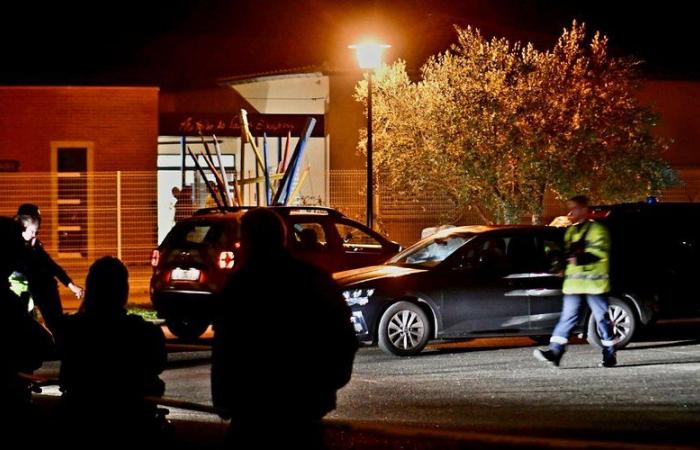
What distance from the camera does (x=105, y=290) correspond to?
5.43 meters

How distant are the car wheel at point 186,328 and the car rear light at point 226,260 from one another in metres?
1.09

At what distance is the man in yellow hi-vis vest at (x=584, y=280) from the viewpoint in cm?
1207

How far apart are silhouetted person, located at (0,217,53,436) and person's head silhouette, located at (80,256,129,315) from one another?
1.14m

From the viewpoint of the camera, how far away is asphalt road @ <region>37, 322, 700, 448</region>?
Answer: 912 centimetres

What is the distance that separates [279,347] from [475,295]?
29.9ft

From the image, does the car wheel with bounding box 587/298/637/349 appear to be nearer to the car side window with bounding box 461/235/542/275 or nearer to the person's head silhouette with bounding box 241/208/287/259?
the car side window with bounding box 461/235/542/275

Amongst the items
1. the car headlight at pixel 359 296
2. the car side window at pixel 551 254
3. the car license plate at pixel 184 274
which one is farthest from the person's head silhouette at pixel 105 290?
the car license plate at pixel 184 274

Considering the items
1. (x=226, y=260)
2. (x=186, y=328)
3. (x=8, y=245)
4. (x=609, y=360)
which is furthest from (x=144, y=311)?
(x=8, y=245)

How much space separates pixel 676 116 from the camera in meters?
30.6

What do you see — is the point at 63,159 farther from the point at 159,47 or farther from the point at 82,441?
the point at 82,441

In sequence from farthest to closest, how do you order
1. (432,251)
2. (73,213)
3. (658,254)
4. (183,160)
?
1. (183,160)
2. (73,213)
3. (658,254)
4. (432,251)

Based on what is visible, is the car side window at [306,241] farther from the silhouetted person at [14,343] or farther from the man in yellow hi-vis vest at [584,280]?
the silhouetted person at [14,343]

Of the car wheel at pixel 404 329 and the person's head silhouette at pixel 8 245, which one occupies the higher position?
the person's head silhouette at pixel 8 245

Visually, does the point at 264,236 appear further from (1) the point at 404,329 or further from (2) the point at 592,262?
(1) the point at 404,329
